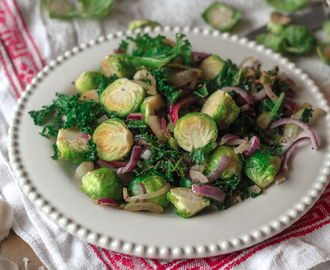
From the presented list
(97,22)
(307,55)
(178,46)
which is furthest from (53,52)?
(307,55)

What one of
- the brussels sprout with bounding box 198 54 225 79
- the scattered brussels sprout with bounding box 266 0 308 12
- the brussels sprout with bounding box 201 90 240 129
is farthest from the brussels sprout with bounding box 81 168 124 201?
the scattered brussels sprout with bounding box 266 0 308 12

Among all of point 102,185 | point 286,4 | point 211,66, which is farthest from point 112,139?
point 286,4

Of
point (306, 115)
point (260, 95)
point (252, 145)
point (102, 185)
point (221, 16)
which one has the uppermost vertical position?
point (221, 16)

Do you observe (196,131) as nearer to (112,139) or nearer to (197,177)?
(197,177)

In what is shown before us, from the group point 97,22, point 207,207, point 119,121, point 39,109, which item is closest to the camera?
point 207,207

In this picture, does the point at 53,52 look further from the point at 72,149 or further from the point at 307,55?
the point at 307,55

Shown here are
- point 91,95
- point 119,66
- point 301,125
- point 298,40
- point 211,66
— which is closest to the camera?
point 301,125

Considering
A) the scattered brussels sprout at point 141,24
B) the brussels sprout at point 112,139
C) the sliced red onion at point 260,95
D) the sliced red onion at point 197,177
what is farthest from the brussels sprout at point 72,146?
the scattered brussels sprout at point 141,24

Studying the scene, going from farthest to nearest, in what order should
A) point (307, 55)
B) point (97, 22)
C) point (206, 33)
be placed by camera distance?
point (97, 22) < point (307, 55) < point (206, 33)
